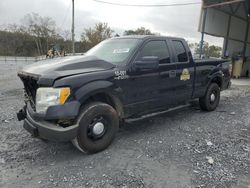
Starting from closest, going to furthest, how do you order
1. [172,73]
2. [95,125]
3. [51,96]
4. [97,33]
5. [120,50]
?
[51,96], [95,125], [120,50], [172,73], [97,33]

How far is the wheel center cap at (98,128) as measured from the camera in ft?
11.7

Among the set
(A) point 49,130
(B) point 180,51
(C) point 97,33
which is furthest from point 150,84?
(C) point 97,33

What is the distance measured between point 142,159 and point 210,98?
347cm

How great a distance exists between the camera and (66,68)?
3.44m

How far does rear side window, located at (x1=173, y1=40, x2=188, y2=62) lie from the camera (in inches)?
198

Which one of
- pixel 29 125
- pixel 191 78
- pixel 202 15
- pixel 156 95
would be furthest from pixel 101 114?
pixel 202 15

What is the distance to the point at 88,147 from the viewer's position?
351 cm

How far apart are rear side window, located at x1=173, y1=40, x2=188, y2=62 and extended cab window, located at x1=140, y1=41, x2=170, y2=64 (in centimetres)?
35

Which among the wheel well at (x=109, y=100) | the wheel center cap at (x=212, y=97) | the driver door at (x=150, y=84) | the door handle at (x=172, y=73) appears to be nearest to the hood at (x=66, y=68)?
the wheel well at (x=109, y=100)

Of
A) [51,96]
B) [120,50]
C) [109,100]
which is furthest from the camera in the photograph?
[120,50]

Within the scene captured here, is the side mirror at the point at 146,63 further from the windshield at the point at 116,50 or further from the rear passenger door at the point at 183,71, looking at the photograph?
the rear passenger door at the point at 183,71

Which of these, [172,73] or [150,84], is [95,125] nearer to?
[150,84]

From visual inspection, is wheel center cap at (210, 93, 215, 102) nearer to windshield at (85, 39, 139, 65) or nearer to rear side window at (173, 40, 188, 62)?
rear side window at (173, 40, 188, 62)

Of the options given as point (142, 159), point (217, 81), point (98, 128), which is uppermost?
point (217, 81)
